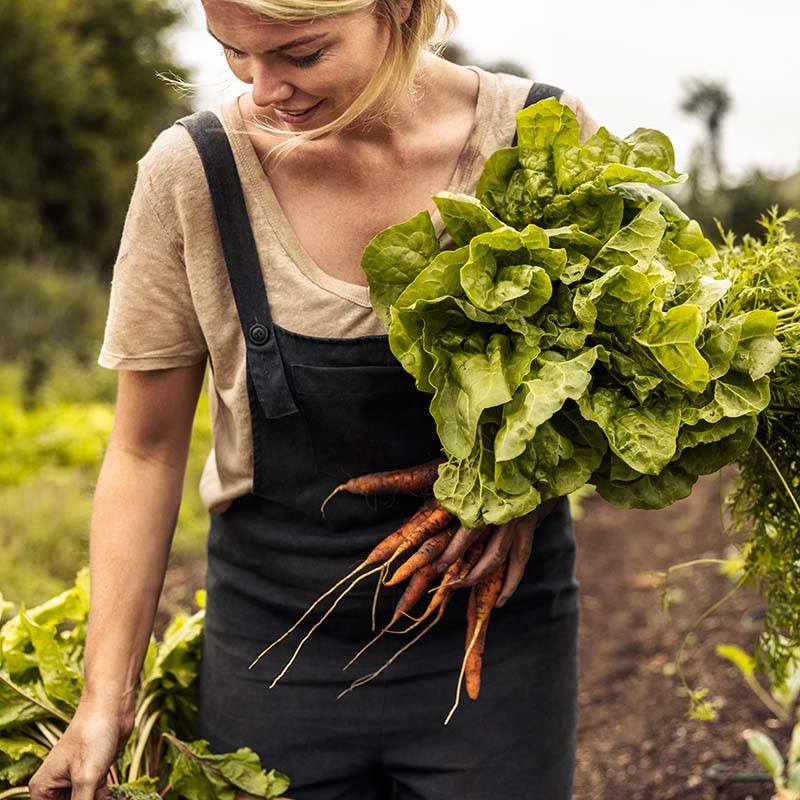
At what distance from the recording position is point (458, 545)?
1833 mm

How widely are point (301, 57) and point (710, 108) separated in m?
12.0

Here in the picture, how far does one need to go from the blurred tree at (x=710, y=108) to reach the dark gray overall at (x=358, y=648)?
1128 centimetres

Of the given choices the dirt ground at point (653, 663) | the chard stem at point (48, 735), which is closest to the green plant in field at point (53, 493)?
the dirt ground at point (653, 663)

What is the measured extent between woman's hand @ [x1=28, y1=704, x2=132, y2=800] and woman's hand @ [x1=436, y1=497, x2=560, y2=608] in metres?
0.69

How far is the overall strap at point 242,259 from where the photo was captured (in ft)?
6.08

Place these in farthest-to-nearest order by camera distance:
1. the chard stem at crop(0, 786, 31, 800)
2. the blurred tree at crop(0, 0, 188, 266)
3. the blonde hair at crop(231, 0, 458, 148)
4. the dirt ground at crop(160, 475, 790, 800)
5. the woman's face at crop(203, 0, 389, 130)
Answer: the blurred tree at crop(0, 0, 188, 266) → the dirt ground at crop(160, 475, 790, 800) → the chard stem at crop(0, 786, 31, 800) → the blonde hair at crop(231, 0, 458, 148) → the woman's face at crop(203, 0, 389, 130)

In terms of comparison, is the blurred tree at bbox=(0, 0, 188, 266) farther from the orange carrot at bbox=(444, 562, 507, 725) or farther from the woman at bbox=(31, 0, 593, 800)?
the orange carrot at bbox=(444, 562, 507, 725)

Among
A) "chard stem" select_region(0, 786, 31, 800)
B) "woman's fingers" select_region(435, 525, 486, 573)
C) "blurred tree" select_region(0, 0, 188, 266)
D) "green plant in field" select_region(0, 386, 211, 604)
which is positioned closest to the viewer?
"woman's fingers" select_region(435, 525, 486, 573)

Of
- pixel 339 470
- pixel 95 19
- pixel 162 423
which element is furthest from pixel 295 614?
pixel 95 19

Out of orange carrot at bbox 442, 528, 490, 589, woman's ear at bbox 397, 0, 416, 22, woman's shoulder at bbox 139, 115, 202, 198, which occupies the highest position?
woman's ear at bbox 397, 0, 416, 22

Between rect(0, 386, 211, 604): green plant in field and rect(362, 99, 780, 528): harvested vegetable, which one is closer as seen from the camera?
rect(362, 99, 780, 528): harvested vegetable

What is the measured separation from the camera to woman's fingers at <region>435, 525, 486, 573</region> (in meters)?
1.82

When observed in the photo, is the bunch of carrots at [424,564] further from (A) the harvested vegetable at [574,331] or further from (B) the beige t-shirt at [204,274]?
(B) the beige t-shirt at [204,274]

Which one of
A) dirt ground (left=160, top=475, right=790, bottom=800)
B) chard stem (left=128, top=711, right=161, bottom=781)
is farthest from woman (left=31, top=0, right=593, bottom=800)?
dirt ground (left=160, top=475, right=790, bottom=800)
